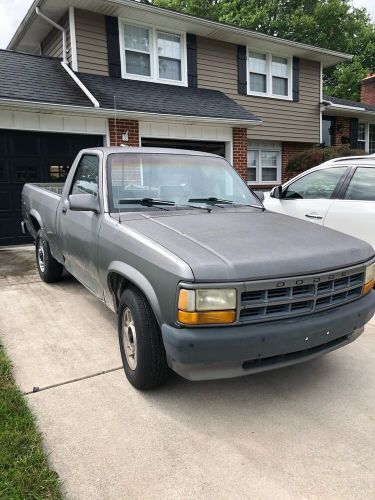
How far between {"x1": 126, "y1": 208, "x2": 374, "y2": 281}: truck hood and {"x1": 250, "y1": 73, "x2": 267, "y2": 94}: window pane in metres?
10.9

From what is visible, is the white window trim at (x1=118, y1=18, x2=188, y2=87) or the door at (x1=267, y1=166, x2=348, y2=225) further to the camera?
the white window trim at (x1=118, y1=18, x2=188, y2=87)

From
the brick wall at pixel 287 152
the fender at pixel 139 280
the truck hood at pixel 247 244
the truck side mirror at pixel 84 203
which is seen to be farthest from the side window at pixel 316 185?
the brick wall at pixel 287 152

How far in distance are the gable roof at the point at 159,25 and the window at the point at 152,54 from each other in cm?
29

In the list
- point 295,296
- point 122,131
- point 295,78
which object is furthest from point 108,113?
point 295,78

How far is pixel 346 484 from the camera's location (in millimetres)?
2061

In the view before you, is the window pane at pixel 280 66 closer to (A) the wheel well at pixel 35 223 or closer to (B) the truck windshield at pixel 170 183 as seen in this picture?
(A) the wheel well at pixel 35 223

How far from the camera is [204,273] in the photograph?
7.49ft

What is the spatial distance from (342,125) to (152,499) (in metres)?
16.6

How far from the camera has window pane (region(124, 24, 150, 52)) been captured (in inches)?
413

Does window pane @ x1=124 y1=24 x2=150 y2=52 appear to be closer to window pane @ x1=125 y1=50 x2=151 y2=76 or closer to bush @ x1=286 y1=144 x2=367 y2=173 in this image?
window pane @ x1=125 y1=50 x2=151 y2=76

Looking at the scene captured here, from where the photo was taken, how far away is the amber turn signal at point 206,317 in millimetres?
2297

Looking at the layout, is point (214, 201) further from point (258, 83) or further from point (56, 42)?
point (258, 83)

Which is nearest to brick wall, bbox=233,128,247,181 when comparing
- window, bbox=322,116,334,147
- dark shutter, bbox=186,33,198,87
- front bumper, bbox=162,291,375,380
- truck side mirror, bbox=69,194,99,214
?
dark shutter, bbox=186,33,198,87

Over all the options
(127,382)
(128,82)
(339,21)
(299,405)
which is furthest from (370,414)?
(339,21)
